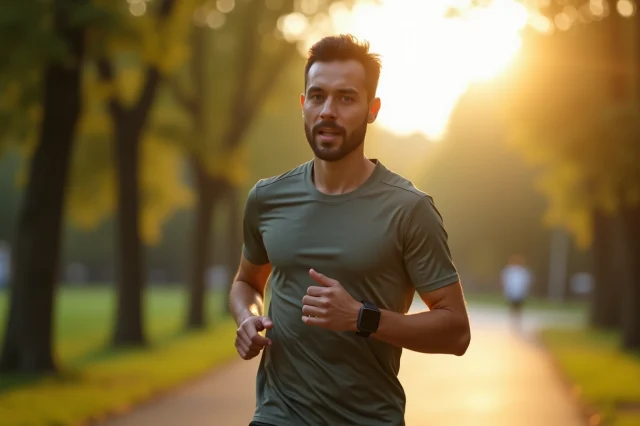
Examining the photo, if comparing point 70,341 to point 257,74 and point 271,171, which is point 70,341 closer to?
point 257,74

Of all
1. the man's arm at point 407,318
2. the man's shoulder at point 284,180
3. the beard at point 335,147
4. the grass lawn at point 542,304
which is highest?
the beard at point 335,147

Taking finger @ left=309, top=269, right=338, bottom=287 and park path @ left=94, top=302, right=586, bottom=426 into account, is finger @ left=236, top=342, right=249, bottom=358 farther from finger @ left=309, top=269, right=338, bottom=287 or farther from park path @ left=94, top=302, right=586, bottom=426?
park path @ left=94, top=302, right=586, bottom=426

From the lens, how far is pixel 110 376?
16.1 metres

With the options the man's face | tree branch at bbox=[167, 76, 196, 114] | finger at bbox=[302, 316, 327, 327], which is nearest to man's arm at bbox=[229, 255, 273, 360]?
finger at bbox=[302, 316, 327, 327]

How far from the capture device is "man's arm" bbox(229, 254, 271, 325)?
473 cm

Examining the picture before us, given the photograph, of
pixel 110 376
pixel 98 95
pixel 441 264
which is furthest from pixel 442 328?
pixel 98 95

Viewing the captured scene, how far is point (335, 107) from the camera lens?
4.30 m

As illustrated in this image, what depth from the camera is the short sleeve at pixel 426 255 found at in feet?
13.9

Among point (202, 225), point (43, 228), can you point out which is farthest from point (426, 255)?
point (202, 225)

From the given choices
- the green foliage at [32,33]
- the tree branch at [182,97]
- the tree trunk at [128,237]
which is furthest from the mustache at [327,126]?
the tree branch at [182,97]

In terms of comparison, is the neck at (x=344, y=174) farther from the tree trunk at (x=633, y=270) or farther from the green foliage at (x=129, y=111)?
the tree trunk at (x=633, y=270)

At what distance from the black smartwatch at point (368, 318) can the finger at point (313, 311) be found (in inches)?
Answer: 4.9

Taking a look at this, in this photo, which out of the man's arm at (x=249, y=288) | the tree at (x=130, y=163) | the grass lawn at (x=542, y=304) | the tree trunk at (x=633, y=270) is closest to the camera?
the man's arm at (x=249, y=288)

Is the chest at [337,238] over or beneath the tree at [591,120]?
over
